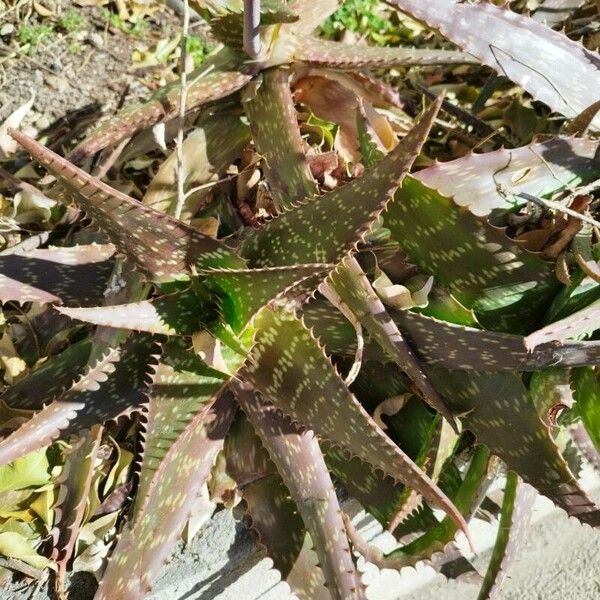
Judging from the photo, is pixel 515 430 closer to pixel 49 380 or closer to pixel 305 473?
pixel 305 473

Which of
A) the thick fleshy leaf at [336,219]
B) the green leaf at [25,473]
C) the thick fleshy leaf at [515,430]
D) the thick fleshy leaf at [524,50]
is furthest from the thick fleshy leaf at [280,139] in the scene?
the green leaf at [25,473]

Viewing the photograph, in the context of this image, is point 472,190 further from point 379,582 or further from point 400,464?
point 379,582

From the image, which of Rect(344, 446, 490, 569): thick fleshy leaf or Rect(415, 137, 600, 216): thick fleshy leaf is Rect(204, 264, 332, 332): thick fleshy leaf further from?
Rect(344, 446, 490, 569): thick fleshy leaf

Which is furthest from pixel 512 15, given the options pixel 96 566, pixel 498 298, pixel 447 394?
pixel 96 566

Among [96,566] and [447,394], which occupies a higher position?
[447,394]

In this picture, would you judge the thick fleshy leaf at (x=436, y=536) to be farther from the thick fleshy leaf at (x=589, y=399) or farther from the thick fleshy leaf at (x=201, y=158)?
the thick fleshy leaf at (x=201, y=158)

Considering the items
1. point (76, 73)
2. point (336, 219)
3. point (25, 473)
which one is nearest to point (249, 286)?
point (336, 219)
